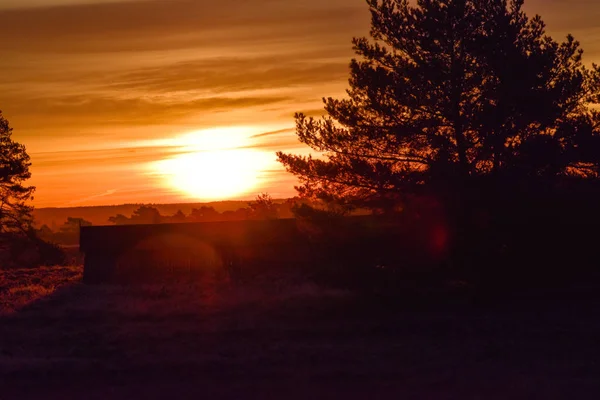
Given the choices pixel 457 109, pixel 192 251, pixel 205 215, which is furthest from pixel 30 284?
pixel 205 215

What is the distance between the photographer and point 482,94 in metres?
25.9

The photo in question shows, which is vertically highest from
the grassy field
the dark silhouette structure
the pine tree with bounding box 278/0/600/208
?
the pine tree with bounding box 278/0/600/208

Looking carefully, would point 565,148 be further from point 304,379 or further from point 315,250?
point 304,379

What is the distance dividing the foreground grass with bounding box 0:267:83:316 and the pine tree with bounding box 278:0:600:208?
38.4 ft

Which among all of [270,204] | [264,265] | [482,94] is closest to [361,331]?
[482,94]

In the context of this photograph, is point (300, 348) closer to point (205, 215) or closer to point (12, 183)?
point (12, 183)

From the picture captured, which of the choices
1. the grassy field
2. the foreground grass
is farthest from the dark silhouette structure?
the grassy field

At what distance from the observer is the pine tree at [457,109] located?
25.6m

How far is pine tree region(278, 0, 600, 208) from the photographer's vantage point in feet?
84.1

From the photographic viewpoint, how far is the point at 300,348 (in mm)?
18047

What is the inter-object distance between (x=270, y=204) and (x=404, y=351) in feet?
251

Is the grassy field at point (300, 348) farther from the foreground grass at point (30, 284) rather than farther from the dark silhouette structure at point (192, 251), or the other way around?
the dark silhouette structure at point (192, 251)

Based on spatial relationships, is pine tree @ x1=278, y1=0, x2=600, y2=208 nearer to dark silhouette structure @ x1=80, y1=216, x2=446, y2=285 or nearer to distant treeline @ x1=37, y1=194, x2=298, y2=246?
distant treeline @ x1=37, y1=194, x2=298, y2=246

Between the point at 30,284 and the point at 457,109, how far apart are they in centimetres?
2208
